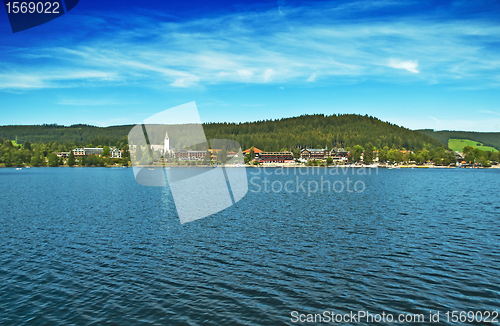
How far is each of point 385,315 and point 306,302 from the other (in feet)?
11.5

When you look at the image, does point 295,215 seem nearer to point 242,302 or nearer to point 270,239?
point 270,239

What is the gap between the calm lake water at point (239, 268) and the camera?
50.8ft

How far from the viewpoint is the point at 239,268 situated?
2105 cm

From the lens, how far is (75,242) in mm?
27484

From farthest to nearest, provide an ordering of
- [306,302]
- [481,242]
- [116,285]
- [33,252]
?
[481,242]
[33,252]
[116,285]
[306,302]

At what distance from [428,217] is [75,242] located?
36.8 m

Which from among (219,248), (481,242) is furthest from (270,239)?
(481,242)

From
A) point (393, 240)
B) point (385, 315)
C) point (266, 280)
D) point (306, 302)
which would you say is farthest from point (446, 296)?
point (393, 240)

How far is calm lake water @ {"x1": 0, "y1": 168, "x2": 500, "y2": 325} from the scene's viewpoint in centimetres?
1549

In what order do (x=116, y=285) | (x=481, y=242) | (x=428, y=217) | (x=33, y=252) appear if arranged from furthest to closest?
1. (x=428, y=217)
2. (x=481, y=242)
3. (x=33, y=252)
4. (x=116, y=285)

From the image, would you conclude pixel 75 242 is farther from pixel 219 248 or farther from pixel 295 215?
pixel 295 215

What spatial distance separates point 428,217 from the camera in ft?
129

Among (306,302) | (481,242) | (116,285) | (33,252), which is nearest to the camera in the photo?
(306,302)

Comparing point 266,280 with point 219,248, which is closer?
point 266,280
